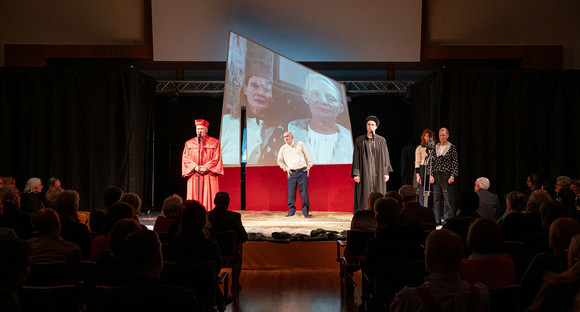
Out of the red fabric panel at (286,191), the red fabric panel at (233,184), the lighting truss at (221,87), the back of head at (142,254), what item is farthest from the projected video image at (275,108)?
the back of head at (142,254)

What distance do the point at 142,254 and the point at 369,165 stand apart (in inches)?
247

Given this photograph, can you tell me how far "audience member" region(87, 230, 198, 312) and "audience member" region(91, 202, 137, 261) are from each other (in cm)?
137

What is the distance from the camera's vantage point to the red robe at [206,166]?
781cm

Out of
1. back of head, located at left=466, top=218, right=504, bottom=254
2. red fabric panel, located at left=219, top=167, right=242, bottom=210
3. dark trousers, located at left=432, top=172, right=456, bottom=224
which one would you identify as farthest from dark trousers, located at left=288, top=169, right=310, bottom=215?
back of head, located at left=466, top=218, right=504, bottom=254

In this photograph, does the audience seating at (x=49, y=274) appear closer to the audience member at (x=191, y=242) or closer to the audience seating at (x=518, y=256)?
the audience member at (x=191, y=242)

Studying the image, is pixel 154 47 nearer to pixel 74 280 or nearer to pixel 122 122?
pixel 122 122

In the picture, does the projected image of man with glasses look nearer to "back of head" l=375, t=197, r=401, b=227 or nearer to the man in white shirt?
the man in white shirt

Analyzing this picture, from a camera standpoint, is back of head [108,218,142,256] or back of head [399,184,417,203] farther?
back of head [399,184,417,203]

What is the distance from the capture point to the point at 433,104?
8.41 meters

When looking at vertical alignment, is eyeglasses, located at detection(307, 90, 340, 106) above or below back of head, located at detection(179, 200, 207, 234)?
above

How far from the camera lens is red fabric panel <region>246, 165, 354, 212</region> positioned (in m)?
9.77

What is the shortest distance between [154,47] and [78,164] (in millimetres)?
2576

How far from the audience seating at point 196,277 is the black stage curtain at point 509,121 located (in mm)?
6471

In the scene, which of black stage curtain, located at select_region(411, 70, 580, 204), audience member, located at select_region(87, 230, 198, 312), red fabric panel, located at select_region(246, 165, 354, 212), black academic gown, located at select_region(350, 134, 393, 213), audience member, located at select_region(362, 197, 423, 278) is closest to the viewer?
audience member, located at select_region(87, 230, 198, 312)
